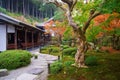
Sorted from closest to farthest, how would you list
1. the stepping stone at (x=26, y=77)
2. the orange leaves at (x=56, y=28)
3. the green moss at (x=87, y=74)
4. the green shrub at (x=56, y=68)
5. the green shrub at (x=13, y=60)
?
the green moss at (x=87, y=74), the stepping stone at (x=26, y=77), the green shrub at (x=56, y=68), the green shrub at (x=13, y=60), the orange leaves at (x=56, y=28)

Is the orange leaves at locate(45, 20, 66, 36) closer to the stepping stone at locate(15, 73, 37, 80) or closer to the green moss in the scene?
the green moss

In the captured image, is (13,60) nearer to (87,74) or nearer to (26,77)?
(26,77)

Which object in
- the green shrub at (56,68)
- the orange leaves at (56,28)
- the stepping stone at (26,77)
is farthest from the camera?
the orange leaves at (56,28)

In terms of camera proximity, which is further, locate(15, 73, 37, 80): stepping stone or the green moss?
locate(15, 73, 37, 80): stepping stone

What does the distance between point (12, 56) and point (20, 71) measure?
1650 millimetres

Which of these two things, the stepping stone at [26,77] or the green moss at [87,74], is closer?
the green moss at [87,74]

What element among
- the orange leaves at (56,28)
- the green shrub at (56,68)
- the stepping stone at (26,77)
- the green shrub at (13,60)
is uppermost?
the orange leaves at (56,28)

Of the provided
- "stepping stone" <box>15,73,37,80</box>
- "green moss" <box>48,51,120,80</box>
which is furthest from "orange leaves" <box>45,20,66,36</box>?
"stepping stone" <box>15,73,37,80</box>

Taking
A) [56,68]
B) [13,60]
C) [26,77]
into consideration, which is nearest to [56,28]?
[13,60]

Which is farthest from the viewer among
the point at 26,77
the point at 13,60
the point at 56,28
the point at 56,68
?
the point at 56,28

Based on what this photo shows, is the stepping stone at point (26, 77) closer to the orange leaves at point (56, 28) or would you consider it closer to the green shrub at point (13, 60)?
the green shrub at point (13, 60)

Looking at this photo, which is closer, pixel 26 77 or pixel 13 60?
pixel 26 77

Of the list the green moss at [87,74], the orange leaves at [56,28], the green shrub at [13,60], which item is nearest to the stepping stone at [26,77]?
the green moss at [87,74]

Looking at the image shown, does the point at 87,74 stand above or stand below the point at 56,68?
below
